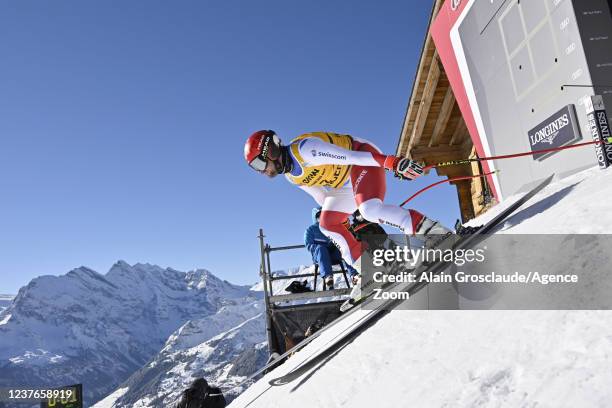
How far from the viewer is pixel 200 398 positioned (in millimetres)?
4395

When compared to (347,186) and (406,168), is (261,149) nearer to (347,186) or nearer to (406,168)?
(347,186)

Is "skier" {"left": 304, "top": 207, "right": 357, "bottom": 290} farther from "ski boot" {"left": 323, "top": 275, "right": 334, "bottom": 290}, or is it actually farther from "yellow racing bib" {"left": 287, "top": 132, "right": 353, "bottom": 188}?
"yellow racing bib" {"left": 287, "top": 132, "right": 353, "bottom": 188}

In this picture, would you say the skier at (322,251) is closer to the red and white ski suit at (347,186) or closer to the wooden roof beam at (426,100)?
the red and white ski suit at (347,186)

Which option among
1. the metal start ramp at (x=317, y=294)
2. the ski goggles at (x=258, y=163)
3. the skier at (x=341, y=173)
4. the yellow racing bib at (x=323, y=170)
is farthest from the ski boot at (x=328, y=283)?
the ski goggles at (x=258, y=163)

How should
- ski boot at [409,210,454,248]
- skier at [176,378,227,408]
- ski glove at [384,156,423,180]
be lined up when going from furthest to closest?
1. skier at [176,378,227,408]
2. ski glove at [384,156,423,180]
3. ski boot at [409,210,454,248]

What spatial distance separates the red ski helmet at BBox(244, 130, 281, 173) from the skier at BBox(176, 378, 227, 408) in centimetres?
217

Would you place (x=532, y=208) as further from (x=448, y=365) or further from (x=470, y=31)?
(x=470, y=31)

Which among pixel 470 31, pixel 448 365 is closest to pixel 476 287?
pixel 448 365

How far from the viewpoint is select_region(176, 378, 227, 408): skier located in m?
4.37

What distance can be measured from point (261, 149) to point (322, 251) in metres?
2.93

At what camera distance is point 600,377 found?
127 cm

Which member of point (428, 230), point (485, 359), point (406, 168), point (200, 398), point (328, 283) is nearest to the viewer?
point (485, 359)

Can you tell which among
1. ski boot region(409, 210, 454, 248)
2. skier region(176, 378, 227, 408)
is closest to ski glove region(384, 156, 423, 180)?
ski boot region(409, 210, 454, 248)

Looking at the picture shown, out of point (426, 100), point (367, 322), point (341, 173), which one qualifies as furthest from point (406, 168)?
point (426, 100)
